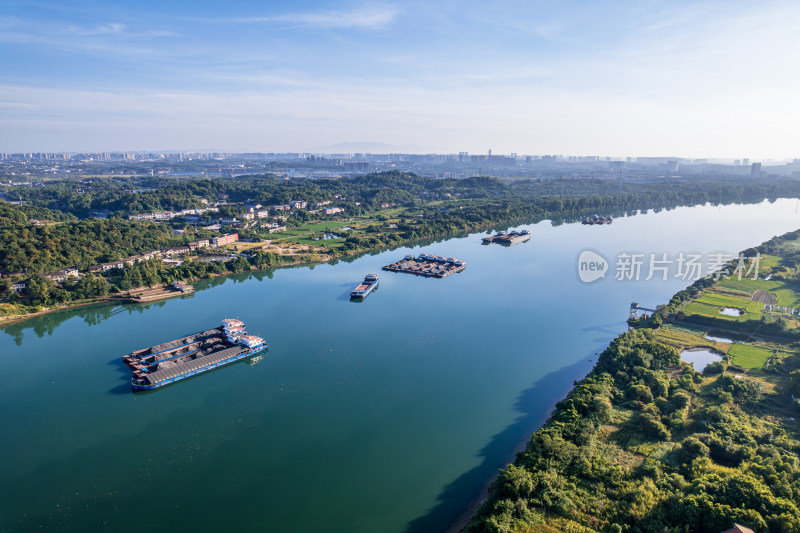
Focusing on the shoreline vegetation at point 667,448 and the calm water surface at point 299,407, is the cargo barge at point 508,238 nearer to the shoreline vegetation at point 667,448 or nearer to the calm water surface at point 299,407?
the calm water surface at point 299,407

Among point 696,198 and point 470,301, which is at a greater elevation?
point 696,198

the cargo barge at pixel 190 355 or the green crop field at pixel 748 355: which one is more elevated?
the green crop field at pixel 748 355

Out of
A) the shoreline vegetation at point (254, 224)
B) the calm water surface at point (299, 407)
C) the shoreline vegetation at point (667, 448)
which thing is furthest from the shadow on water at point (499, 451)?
the shoreline vegetation at point (254, 224)

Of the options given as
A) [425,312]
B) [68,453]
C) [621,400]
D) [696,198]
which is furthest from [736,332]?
[696,198]

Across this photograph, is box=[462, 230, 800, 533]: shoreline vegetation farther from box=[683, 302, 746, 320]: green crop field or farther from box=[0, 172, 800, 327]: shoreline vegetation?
box=[0, 172, 800, 327]: shoreline vegetation

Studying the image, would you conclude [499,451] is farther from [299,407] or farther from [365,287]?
[365,287]

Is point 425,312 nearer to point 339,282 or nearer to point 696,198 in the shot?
point 339,282
